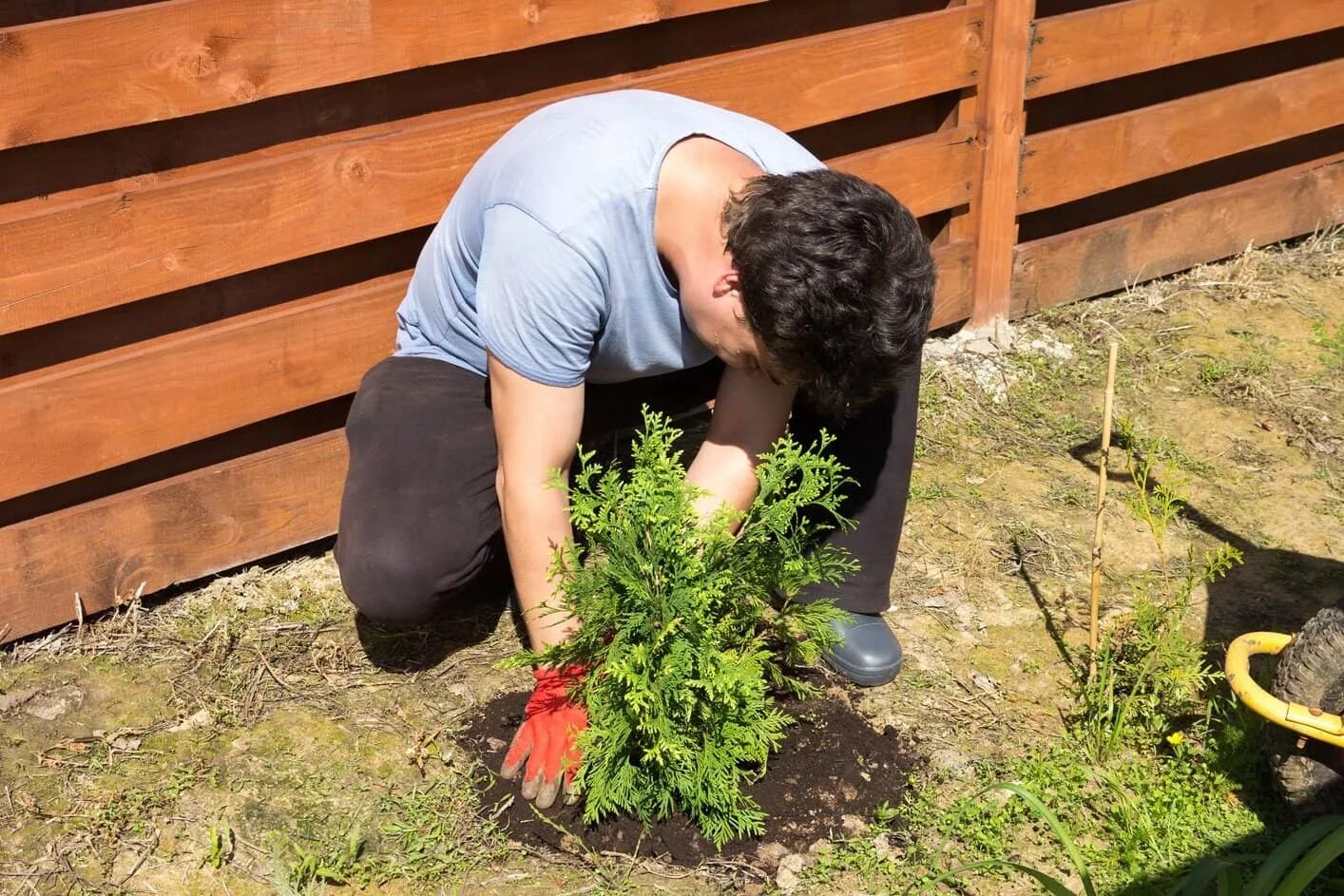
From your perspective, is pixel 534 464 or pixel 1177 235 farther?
pixel 1177 235

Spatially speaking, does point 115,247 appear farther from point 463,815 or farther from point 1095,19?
point 1095,19

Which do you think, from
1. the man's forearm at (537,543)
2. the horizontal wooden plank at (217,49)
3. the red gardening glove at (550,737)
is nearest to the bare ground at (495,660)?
the red gardening glove at (550,737)

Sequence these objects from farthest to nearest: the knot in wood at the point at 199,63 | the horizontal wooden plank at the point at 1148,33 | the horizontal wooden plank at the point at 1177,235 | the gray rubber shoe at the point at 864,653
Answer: the horizontal wooden plank at the point at 1177,235 → the horizontal wooden plank at the point at 1148,33 → the gray rubber shoe at the point at 864,653 → the knot in wood at the point at 199,63

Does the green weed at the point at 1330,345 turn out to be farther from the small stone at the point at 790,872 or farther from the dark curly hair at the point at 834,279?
the small stone at the point at 790,872

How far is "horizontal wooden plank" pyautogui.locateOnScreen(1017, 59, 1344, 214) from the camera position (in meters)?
4.40

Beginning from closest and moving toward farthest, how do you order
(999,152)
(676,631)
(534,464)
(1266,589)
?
1. (676,631)
2. (534,464)
3. (1266,589)
4. (999,152)

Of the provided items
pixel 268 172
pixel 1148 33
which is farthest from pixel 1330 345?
pixel 268 172

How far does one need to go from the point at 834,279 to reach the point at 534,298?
62 cm

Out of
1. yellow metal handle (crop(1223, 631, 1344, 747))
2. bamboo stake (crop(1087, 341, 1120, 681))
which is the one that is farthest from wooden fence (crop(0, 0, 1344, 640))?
yellow metal handle (crop(1223, 631, 1344, 747))

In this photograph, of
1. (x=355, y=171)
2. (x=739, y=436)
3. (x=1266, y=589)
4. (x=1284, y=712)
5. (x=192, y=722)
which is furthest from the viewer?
(x=1266, y=589)

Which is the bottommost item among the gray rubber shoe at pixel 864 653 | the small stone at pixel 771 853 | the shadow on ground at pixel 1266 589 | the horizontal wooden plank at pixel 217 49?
the shadow on ground at pixel 1266 589

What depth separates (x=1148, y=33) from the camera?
4.40 meters

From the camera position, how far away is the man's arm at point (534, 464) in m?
2.53

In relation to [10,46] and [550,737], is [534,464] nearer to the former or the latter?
[550,737]
